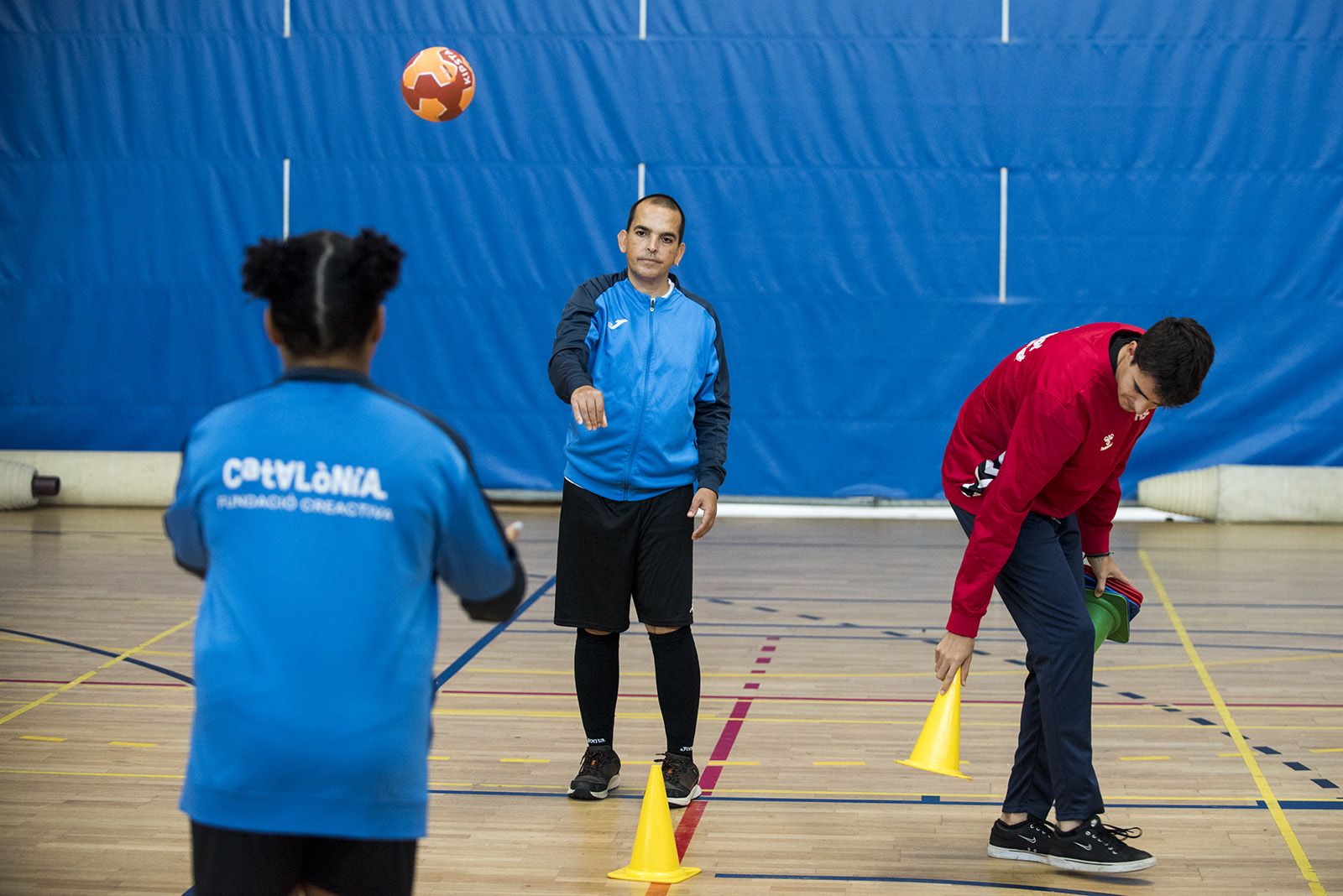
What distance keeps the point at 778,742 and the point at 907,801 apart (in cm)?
70

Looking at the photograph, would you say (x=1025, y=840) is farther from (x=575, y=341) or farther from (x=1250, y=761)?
(x=575, y=341)

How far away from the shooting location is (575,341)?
400 centimetres

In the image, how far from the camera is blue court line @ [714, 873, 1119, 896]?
3.40m

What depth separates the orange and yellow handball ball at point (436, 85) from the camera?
376 inches

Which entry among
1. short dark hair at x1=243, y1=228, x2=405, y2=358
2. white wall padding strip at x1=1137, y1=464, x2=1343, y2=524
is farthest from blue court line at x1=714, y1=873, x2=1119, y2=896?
white wall padding strip at x1=1137, y1=464, x2=1343, y2=524

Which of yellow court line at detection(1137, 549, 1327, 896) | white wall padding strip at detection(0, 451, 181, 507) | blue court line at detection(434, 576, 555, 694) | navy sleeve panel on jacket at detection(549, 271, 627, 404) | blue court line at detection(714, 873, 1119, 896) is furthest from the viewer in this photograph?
white wall padding strip at detection(0, 451, 181, 507)

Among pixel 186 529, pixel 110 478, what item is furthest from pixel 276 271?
pixel 110 478

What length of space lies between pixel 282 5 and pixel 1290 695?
8985 mm

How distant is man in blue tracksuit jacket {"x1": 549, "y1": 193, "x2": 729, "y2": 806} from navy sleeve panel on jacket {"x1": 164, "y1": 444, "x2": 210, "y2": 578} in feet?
6.70

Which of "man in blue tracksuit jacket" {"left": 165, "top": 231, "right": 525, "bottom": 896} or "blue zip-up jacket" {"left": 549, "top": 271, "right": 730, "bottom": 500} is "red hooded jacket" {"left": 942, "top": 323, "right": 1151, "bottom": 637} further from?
"man in blue tracksuit jacket" {"left": 165, "top": 231, "right": 525, "bottom": 896}

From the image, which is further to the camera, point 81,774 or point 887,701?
point 887,701

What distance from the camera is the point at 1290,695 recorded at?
215 inches

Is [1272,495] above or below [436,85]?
below

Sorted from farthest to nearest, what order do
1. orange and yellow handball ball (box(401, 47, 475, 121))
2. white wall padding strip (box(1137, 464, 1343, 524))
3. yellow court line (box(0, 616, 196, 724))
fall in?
white wall padding strip (box(1137, 464, 1343, 524)) → orange and yellow handball ball (box(401, 47, 475, 121)) → yellow court line (box(0, 616, 196, 724))
